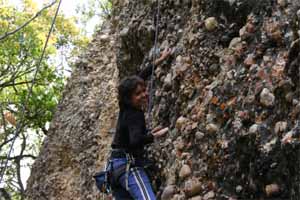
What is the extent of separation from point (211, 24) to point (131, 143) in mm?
1493

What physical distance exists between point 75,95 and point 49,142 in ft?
3.35

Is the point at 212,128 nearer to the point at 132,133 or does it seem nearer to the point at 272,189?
the point at 132,133

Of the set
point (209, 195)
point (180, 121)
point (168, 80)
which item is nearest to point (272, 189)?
point (209, 195)

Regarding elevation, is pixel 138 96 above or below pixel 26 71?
below

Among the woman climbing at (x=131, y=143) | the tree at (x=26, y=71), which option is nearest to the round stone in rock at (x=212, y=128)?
the woman climbing at (x=131, y=143)

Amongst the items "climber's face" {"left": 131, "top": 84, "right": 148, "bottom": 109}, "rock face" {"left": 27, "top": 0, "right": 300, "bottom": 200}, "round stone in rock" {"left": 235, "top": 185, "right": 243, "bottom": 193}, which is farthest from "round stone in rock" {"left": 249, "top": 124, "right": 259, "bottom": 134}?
"climber's face" {"left": 131, "top": 84, "right": 148, "bottom": 109}

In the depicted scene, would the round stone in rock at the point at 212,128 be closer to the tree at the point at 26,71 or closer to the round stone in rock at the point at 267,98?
the round stone in rock at the point at 267,98

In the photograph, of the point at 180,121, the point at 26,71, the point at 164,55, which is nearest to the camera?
the point at 180,121

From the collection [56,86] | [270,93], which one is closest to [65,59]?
[56,86]

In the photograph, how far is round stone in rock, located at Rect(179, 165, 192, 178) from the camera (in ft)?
15.0

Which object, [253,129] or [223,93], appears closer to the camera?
[253,129]

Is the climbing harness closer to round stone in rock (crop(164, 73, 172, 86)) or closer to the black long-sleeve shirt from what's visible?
the black long-sleeve shirt

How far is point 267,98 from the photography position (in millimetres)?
3936

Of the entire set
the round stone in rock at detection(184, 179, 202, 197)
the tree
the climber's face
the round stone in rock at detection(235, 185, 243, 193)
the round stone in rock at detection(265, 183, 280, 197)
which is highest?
the tree
